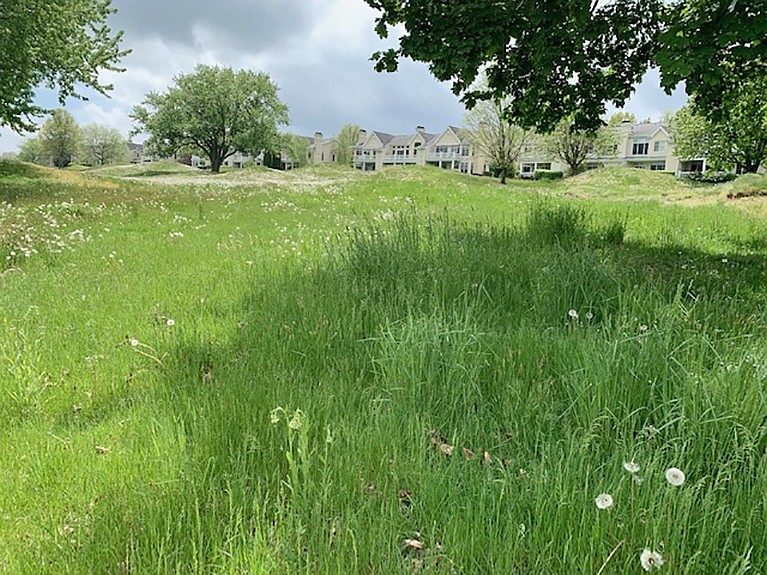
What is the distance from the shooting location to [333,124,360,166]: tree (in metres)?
111

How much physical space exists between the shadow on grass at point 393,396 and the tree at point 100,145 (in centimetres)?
12295

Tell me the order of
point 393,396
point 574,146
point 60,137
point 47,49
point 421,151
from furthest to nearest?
1. point 421,151
2. point 60,137
3. point 574,146
4. point 47,49
5. point 393,396

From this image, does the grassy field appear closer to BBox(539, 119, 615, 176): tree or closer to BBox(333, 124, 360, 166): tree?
BBox(539, 119, 615, 176): tree

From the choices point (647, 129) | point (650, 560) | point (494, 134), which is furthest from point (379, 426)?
point (647, 129)

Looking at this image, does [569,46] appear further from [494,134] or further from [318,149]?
[318,149]

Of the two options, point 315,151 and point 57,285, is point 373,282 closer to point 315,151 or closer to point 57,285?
point 57,285

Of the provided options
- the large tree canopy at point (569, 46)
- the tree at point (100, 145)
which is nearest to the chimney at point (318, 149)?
the tree at point (100, 145)

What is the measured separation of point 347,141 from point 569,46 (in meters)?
110

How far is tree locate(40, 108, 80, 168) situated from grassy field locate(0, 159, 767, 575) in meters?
112

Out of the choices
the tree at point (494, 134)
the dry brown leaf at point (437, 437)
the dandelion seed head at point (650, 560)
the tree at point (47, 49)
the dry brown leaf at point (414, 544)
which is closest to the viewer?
the dandelion seed head at point (650, 560)

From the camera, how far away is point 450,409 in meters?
2.61

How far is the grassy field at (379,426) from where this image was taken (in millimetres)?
1669

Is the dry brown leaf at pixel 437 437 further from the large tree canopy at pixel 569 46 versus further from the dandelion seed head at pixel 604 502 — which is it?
the large tree canopy at pixel 569 46

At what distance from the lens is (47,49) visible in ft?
61.1
